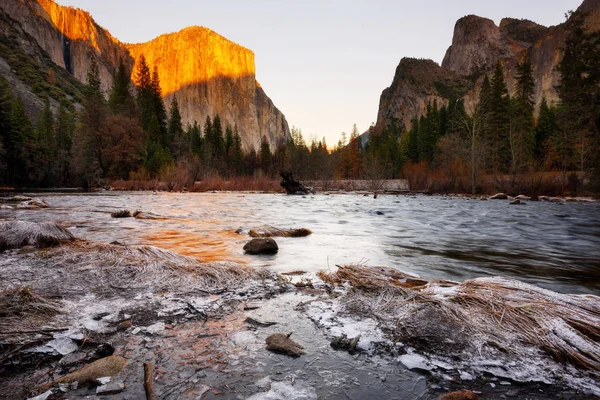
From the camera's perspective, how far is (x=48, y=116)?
64.2m

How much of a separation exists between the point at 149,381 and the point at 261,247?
13.0ft

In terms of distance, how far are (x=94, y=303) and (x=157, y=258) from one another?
4.74 feet

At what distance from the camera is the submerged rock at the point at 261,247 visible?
5.60 metres

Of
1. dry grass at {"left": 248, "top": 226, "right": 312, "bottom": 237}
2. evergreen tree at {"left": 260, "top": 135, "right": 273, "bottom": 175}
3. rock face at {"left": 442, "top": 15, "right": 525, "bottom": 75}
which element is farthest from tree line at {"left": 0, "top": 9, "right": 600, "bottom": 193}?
rock face at {"left": 442, "top": 15, "right": 525, "bottom": 75}

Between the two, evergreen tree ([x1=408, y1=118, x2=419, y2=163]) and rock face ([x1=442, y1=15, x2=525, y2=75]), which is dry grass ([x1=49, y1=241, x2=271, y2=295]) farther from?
rock face ([x1=442, y1=15, x2=525, y2=75])

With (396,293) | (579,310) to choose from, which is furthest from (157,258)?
(579,310)

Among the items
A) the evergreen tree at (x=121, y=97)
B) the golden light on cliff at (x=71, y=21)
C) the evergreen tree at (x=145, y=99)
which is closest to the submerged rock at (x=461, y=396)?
the evergreen tree at (x=121, y=97)

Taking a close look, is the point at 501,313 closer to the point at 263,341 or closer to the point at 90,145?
the point at 263,341

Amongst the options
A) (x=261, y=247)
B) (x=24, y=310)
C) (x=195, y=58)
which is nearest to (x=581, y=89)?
(x=261, y=247)

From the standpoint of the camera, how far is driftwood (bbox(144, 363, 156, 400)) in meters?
1.57

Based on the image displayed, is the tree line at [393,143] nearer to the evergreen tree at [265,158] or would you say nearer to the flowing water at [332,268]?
the evergreen tree at [265,158]

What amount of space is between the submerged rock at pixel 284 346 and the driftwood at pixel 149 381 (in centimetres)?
75

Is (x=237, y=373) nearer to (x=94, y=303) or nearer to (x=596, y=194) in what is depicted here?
(x=94, y=303)

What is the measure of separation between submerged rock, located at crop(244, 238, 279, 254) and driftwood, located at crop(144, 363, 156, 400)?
376cm
